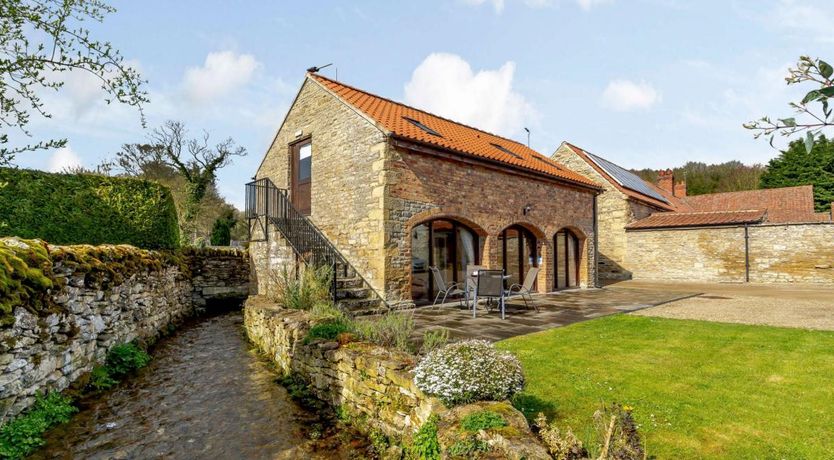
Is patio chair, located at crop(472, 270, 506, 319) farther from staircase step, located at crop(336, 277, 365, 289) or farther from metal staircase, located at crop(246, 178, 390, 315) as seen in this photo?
staircase step, located at crop(336, 277, 365, 289)

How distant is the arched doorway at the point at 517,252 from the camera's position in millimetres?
13023

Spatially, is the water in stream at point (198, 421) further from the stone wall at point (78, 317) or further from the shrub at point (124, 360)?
the stone wall at point (78, 317)

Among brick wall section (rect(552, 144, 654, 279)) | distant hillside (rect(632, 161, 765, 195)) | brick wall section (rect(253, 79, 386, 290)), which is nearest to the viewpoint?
brick wall section (rect(253, 79, 386, 290))

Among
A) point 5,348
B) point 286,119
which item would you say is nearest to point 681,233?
point 286,119

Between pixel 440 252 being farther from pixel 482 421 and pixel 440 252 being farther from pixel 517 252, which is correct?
pixel 482 421

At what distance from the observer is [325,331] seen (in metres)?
5.51

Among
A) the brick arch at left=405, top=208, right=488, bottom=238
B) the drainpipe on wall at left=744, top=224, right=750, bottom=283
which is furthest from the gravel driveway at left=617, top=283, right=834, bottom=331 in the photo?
the brick arch at left=405, top=208, right=488, bottom=238

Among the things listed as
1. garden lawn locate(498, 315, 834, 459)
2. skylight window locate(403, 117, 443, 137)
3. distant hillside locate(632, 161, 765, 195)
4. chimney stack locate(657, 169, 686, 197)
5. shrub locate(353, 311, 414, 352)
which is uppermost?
distant hillside locate(632, 161, 765, 195)

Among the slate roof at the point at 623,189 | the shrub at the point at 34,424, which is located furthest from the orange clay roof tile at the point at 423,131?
the shrub at the point at 34,424

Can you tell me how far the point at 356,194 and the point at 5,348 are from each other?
23.7ft

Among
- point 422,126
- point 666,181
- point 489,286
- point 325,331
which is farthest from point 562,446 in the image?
point 666,181

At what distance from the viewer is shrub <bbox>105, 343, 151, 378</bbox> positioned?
20.6ft

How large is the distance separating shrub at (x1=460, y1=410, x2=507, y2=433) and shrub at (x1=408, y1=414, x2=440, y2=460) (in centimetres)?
33

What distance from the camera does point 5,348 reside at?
4098 mm
